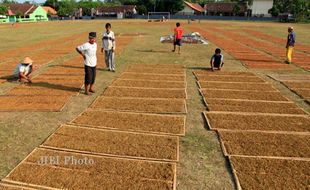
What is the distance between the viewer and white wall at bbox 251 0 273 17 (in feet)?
274

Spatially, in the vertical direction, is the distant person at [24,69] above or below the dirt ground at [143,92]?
above

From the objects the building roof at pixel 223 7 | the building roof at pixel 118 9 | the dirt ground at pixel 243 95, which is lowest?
the dirt ground at pixel 243 95

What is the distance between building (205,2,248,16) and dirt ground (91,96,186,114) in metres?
82.7

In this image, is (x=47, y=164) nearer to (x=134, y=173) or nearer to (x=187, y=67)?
(x=134, y=173)

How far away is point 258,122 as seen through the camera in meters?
7.01

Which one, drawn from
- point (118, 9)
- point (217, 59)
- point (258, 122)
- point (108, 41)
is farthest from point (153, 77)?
point (118, 9)

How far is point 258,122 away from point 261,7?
85837 millimetres

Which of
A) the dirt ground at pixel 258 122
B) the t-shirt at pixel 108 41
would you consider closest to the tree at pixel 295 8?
the t-shirt at pixel 108 41

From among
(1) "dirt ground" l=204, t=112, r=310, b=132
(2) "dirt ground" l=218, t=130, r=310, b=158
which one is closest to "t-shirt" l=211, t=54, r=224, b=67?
(1) "dirt ground" l=204, t=112, r=310, b=132

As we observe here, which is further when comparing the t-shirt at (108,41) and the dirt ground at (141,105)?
the t-shirt at (108,41)

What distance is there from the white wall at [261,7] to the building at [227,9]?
264cm

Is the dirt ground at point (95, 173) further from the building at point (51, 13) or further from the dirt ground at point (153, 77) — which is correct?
the building at point (51, 13)

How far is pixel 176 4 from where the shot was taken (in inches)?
3231

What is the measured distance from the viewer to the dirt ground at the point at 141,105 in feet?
25.5
